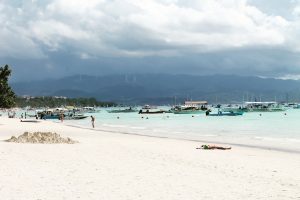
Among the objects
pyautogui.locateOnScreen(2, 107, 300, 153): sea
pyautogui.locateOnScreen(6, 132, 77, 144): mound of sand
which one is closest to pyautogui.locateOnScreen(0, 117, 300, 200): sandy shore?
pyautogui.locateOnScreen(6, 132, 77, 144): mound of sand

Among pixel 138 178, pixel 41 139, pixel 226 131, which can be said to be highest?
pixel 41 139

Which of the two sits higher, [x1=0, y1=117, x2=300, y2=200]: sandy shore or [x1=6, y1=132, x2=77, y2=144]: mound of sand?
[x1=6, y1=132, x2=77, y2=144]: mound of sand

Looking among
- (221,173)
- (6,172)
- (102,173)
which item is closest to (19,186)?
(6,172)

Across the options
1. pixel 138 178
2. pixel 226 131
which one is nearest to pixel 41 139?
pixel 138 178

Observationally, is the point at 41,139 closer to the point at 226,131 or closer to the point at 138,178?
the point at 138,178

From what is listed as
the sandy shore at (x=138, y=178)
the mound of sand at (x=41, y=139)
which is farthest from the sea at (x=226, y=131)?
the sandy shore at (x=138, y=178)

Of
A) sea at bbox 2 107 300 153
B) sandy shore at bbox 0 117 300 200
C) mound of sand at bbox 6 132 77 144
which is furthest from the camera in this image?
sea at bbox 2 107 300 153

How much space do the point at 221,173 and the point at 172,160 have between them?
4.79 metres

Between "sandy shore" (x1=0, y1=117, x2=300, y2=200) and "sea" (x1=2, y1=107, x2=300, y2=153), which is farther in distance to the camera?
"sea" (x1=2, y1=107, x2=300, y2=153)

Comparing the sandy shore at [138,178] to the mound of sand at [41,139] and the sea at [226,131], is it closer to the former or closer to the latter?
the mound of sand at [41,139]

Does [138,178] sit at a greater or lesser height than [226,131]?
greater

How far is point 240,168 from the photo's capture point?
19297 millimetres

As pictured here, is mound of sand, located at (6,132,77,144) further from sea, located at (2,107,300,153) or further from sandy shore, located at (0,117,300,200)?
sea, located at (2,107,300,153)

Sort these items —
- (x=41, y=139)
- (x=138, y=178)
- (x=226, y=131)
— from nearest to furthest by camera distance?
(x=138, y=178), (x=41, y=139), (x=226, y=131)
